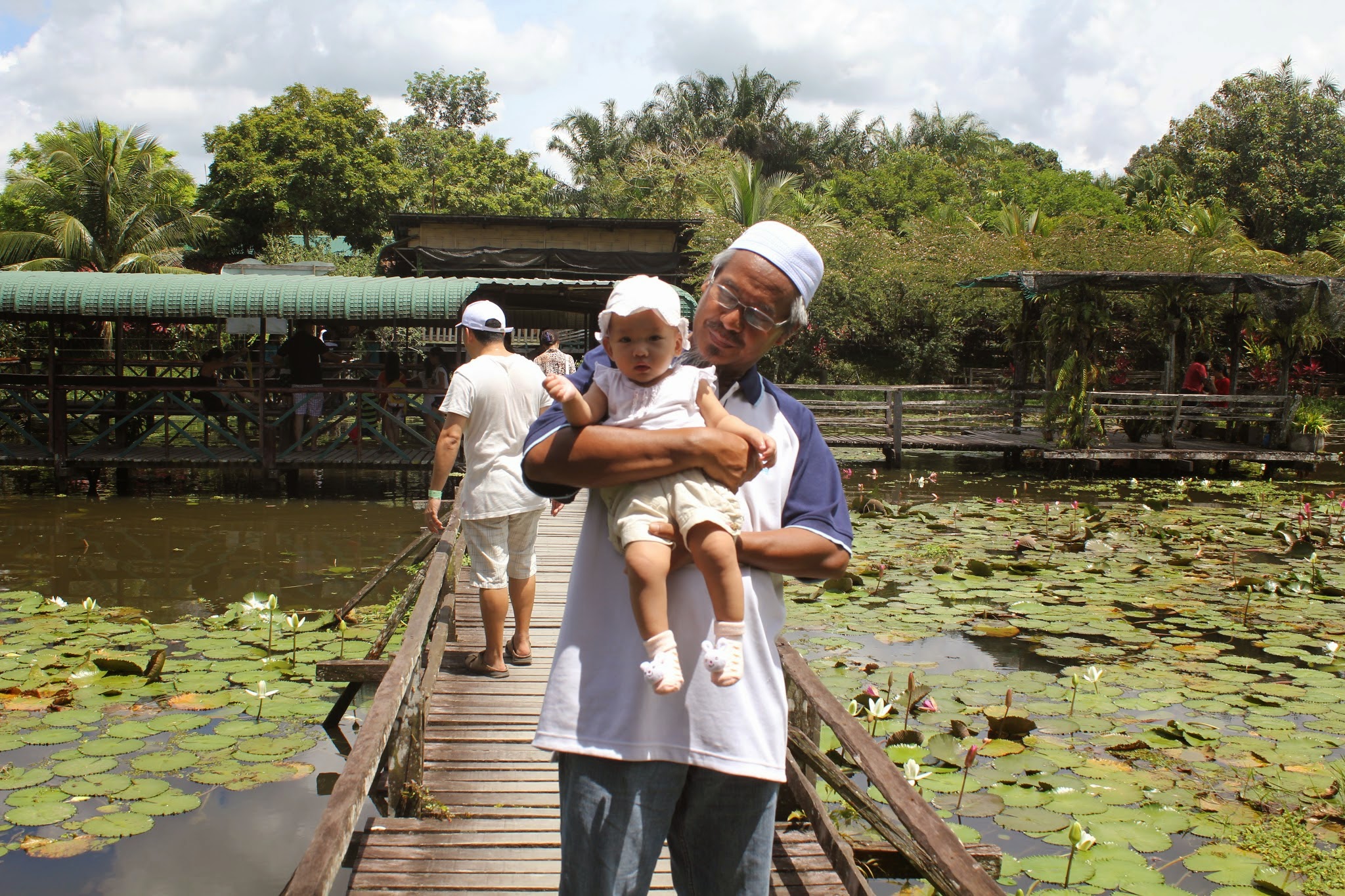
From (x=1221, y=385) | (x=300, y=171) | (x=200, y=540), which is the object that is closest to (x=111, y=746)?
(x=200, y=540)

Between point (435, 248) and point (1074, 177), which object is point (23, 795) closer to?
point (435, 248)

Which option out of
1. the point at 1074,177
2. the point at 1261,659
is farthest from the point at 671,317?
the point at 1074,177

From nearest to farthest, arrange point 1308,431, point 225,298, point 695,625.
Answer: point 695,625
point 225,298
point 1308,431

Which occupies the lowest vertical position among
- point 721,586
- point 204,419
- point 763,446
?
point 204,419

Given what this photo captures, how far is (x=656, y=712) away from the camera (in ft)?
5.59

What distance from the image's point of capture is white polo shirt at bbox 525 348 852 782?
169 cm

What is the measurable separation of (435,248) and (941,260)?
1078 centimetres

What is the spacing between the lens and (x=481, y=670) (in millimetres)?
4512

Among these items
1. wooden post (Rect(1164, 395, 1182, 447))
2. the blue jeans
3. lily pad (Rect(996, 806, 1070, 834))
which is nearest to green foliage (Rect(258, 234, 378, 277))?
wooden post (Rect(1164, 395, 1182, 447))

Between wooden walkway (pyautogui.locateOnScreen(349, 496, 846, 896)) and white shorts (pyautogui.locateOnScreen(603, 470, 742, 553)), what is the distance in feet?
5.44

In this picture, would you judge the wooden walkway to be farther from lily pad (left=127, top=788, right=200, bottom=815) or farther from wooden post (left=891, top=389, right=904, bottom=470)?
wooden post (left=891, top=389, right=904, bottom=470)

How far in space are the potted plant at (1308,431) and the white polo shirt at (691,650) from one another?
15326 mm

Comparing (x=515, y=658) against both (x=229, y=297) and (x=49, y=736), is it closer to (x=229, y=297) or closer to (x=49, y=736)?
(x=49, y=736)

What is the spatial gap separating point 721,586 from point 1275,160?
3315cm
